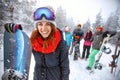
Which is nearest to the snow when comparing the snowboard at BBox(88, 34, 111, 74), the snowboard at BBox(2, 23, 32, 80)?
the snowboard at BBox(88, 34, 111, 74)

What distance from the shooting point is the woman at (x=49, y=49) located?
4.38 feet

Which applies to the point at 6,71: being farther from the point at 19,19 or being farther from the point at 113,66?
the point at 113,66

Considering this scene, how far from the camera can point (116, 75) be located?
2271 mm

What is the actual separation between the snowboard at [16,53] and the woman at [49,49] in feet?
1.51

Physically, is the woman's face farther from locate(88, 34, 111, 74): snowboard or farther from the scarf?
locate(88, 34, 111, 74): snowboard

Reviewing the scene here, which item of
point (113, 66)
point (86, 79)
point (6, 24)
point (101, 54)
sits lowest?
point (86, 79)

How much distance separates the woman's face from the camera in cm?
133

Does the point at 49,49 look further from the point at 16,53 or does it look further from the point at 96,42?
the point at 96,42

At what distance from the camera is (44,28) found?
133 centimetres

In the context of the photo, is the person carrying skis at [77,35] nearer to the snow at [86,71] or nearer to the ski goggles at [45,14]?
the snow at [86,71]

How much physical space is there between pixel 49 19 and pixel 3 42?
2.48ft

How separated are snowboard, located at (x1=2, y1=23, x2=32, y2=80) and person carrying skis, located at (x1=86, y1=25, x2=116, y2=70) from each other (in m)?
0.67

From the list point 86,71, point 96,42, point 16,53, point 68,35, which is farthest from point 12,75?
point 96,42

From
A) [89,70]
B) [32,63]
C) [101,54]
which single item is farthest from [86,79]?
[32,63]
